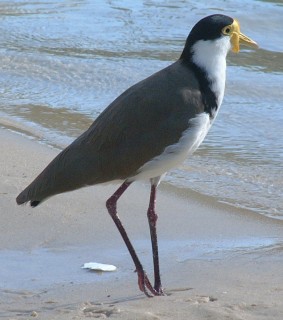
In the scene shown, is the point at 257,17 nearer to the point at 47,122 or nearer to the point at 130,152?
the point at 47,122

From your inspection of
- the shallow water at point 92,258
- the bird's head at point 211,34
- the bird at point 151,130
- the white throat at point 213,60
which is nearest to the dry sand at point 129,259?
the shallow water at point 92,258

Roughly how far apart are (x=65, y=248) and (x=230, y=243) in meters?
1.08

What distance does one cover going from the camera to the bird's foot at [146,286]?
5387 mm

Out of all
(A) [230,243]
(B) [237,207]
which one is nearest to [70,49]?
(B) [237,207]


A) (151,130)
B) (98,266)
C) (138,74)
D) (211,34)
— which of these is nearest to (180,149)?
(151,130)

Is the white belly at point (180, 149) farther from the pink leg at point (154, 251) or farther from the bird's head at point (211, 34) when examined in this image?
the bird's head at point (211, 34)

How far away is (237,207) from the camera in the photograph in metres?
7.14

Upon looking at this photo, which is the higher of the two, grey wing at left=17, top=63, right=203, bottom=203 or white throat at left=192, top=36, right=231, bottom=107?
white throat at left=192, top=36, right=231, bottom=107

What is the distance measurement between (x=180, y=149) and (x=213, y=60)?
57cm

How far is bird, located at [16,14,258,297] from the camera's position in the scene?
5.39m

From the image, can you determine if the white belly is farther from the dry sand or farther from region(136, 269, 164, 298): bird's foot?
the dry sand

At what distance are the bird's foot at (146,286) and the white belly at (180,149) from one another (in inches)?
22.4

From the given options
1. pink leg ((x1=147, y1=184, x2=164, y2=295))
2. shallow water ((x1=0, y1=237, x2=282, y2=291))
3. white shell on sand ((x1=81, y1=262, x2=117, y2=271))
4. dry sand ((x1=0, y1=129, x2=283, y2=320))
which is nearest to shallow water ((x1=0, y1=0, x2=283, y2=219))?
dry sand ((x1=0, y1=129, x2=283, y2=320))

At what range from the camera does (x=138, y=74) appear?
1146 centimetres
